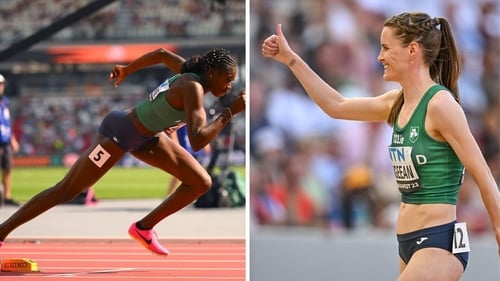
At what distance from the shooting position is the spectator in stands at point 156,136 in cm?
570

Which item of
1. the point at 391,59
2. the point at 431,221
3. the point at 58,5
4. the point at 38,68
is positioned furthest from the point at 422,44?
the point at 38,68

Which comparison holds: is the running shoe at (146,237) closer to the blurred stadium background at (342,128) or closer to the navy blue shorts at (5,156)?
the blurred stadium background at (342,128)

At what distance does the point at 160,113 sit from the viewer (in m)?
5.81

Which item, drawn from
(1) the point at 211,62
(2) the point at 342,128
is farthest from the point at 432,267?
(2) the point at 342,128

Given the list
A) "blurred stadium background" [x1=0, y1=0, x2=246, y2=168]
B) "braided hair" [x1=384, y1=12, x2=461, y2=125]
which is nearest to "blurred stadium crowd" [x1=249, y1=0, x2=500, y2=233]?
"braided hair" [x1=384, y1=12, x2=461, y2=125]

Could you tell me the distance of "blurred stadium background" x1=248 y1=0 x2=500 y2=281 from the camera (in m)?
6.52

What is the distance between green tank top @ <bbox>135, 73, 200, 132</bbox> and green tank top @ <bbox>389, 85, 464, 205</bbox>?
8.52ft

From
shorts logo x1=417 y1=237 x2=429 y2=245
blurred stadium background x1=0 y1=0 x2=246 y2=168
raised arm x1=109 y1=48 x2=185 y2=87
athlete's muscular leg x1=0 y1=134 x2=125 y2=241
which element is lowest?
blurred stadium background x1=0 y1=0 x2=246 y2=168

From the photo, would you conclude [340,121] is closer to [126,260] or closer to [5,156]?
[126,260]

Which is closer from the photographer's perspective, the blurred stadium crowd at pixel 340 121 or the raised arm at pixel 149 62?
the raised arm at pixel 149 62

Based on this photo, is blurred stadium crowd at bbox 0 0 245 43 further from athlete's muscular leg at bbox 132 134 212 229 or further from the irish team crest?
the irish team crest

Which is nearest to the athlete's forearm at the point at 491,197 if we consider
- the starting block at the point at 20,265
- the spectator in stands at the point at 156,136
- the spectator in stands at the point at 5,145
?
the spectator in stands at the point at 156,136

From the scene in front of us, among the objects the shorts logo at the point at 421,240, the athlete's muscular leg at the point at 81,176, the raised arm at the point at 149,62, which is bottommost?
the athlete's muscular leg at the point at 81,176

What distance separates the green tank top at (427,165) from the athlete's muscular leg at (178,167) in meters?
2.94
